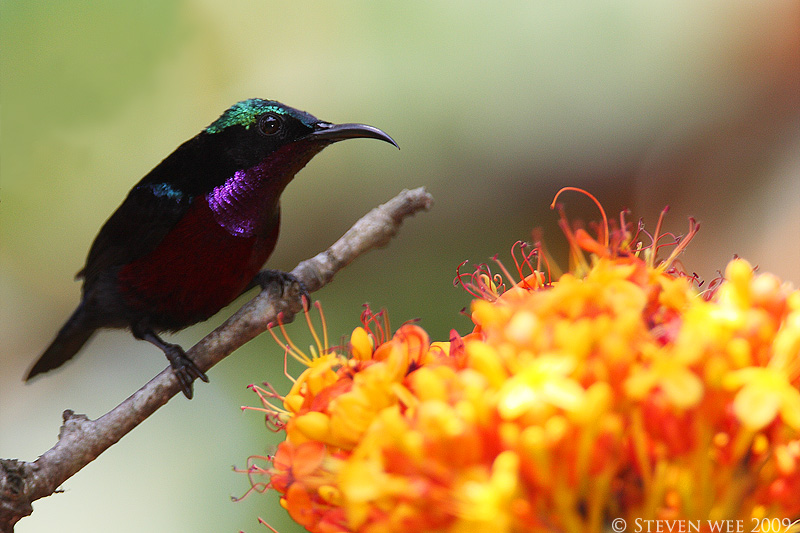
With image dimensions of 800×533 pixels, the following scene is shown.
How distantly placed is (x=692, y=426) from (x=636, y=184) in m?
2.27

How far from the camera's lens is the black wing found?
168 centimetres

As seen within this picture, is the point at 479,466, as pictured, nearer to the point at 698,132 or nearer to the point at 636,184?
the point at 636,184

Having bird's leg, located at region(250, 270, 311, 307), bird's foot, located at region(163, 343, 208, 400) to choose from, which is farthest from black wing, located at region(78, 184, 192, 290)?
bird's foot, located at region(163, 343, 208, 400)

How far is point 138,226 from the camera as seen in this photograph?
1.74 metres

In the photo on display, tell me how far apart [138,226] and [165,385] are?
→ 1.91 ft

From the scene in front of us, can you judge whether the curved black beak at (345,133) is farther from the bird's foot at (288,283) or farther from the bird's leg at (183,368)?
the bird's leg at (183,368)

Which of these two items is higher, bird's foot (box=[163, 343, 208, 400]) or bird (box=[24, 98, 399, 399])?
→ bird (box=[24, 98, 399, 399])

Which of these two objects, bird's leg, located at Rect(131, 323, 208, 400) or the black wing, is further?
the black wing

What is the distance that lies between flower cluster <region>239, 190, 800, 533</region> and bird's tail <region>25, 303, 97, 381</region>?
1.41 meters

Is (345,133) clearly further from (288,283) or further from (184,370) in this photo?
(184,370)

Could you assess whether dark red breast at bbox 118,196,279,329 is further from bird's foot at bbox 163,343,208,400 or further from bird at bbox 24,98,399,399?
bird's foot at bbox 163,343,208,400

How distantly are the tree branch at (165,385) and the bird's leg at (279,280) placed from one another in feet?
0.04

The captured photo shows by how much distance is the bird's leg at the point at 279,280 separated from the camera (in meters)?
1.43

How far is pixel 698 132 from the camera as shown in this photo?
10.00 feet
